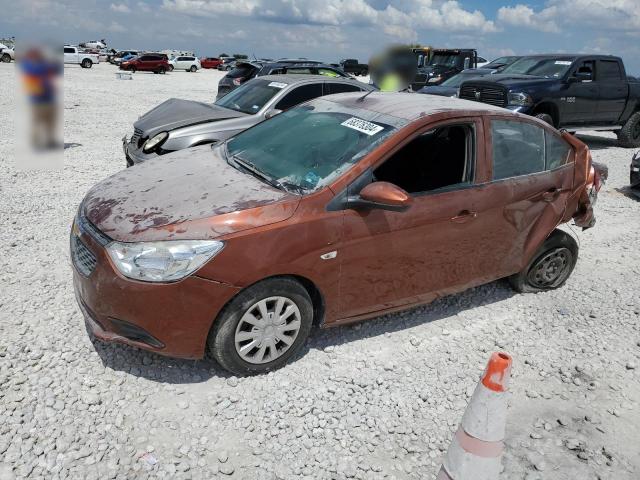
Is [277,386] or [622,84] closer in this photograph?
[277,386]

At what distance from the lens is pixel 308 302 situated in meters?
3.15

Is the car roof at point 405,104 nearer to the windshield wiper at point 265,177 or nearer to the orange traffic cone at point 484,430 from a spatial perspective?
the windshield wiper at point 265,177

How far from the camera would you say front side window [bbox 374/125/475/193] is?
357 centimetres

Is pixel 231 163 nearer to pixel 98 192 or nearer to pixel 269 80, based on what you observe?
pixel 98 192

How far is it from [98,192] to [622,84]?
39.5ft

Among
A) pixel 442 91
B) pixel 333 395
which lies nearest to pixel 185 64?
pixel 442 91

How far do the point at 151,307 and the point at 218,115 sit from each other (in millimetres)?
4648

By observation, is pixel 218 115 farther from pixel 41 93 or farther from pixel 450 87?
pixel 450 87

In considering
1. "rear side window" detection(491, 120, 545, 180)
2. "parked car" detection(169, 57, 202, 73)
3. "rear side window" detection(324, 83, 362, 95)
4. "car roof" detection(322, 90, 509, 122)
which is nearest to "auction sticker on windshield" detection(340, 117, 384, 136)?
"car roof" detection(322, 90, 509, 122)

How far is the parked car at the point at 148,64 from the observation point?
38844 millimetres

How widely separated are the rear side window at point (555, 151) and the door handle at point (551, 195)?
0.19 m

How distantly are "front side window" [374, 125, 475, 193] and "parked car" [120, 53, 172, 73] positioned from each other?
40.0m

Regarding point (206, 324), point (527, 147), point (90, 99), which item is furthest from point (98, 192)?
point (90, 99)

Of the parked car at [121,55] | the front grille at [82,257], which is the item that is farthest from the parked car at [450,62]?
the parked car at [121,55]
